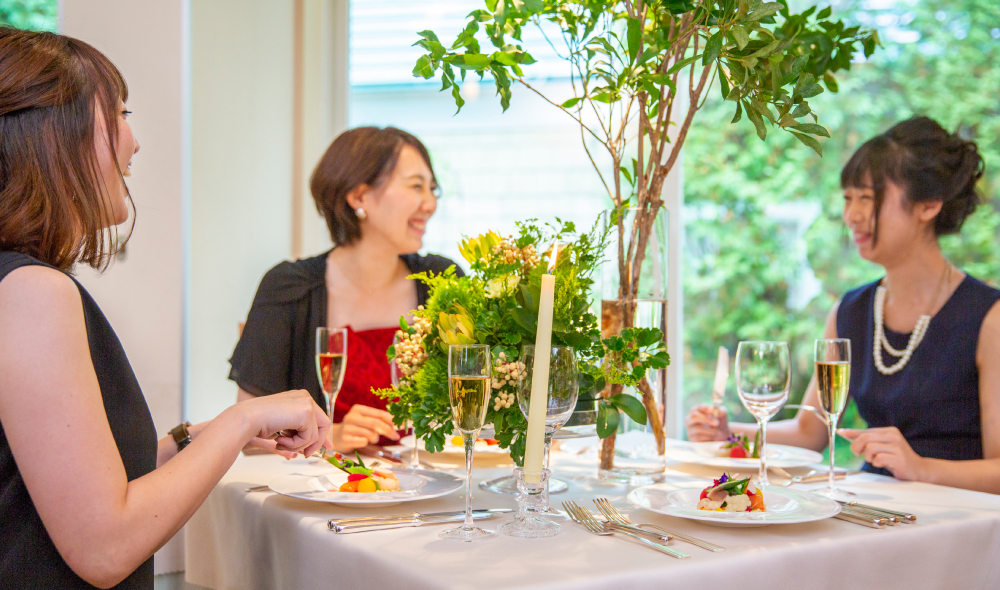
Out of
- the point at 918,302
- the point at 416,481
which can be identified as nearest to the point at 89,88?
the point at 416,481

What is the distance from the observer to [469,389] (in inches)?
40.8

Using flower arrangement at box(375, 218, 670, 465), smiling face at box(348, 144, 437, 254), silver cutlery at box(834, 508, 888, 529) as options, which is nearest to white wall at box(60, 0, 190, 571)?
smiling face at box(348, 144, 437, 254)

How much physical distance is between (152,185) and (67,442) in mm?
1773

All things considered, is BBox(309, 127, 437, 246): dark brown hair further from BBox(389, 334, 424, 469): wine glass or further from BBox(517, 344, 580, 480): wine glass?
BBox(517, 344, 580, 480): wine glass

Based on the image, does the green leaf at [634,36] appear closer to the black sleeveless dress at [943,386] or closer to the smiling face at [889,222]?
the smiling face at [889,222]

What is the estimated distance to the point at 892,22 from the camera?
293 cm

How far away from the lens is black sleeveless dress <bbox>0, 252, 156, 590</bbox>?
0.96 metres

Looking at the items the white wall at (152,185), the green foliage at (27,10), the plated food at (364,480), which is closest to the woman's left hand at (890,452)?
the plated food at (364,480)

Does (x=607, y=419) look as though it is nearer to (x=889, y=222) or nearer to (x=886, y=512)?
(x=886, y=512)

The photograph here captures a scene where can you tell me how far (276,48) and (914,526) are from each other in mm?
2995

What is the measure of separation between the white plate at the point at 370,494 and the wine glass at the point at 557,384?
0.75ft

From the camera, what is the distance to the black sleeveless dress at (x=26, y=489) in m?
0.96

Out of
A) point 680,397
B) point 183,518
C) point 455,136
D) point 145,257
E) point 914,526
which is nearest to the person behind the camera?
point 183,518

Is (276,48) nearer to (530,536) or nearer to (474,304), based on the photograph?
(474,304)
